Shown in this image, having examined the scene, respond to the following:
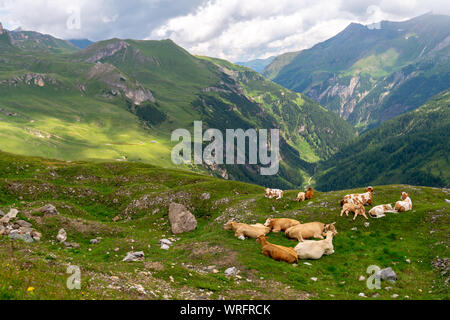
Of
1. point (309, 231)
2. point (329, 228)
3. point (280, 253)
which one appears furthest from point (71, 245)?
point (329, 228)

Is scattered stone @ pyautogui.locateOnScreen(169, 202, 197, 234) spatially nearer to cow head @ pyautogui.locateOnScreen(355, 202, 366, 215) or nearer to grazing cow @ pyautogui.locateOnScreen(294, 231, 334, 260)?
grazing cow @ pyautogui.locateOnScreen(294, 231, 334, 260)

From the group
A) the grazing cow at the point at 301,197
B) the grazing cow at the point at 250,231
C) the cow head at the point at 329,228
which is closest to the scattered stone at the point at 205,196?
the grazing cow at the point at 301,197

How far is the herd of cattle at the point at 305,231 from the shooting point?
20.4 m

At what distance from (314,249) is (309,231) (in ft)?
9.97

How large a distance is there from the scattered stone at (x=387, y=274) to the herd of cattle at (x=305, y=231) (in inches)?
175

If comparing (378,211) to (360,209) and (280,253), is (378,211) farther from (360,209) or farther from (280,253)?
(280,253)

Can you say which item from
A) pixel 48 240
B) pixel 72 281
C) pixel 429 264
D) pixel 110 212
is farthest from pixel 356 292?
pixel 110 212

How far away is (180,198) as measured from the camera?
135 ft

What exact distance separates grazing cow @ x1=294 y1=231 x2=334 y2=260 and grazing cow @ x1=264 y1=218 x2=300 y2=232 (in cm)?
471

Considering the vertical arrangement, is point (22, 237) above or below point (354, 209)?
below

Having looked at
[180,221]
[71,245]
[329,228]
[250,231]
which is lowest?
[71,245]

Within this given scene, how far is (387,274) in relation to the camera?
17000mm
